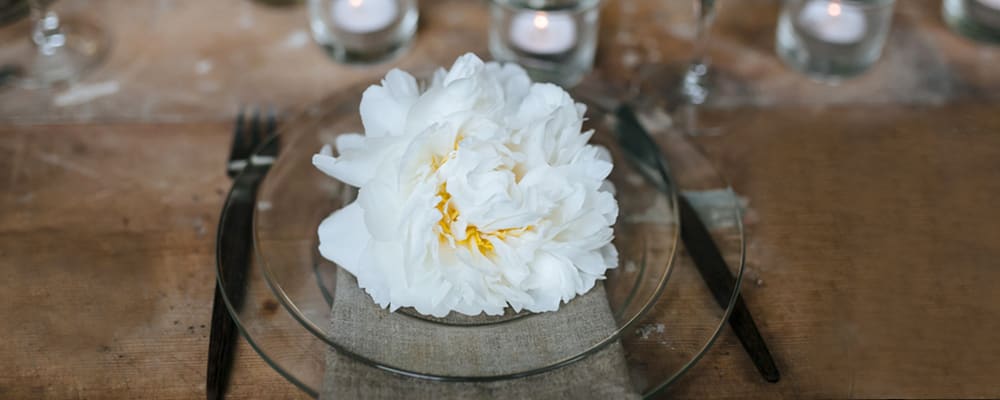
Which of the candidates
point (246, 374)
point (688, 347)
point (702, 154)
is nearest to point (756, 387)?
point (688, 347)

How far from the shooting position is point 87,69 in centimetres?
71

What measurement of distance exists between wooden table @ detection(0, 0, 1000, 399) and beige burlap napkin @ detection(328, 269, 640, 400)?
0.06m

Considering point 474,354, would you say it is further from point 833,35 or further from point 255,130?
point 833,35

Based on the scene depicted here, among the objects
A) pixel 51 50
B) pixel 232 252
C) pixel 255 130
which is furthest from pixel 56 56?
pixel 232 252

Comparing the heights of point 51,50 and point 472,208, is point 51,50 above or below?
below

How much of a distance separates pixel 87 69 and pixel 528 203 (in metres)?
0.45

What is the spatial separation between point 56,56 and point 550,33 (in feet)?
1.33

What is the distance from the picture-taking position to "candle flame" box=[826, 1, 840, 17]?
0.72 m

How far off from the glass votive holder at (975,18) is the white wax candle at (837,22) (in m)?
0.12

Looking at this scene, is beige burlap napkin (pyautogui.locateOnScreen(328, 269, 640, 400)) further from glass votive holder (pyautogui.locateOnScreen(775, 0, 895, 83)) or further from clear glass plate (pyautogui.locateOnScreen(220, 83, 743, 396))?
glass votive holder (pyautogui.locateOnScreen(775, 0, 895, 83))

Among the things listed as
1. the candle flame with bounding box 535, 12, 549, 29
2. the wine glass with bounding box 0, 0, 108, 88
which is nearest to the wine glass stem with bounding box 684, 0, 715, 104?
the candle flame with bounding box 535, 12, 549, 29

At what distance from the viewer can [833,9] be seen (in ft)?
2.35

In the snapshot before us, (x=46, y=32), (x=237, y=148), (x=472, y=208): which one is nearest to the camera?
(x=472, y=208)

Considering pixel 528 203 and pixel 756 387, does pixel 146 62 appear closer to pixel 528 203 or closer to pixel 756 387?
pixel 528 203
